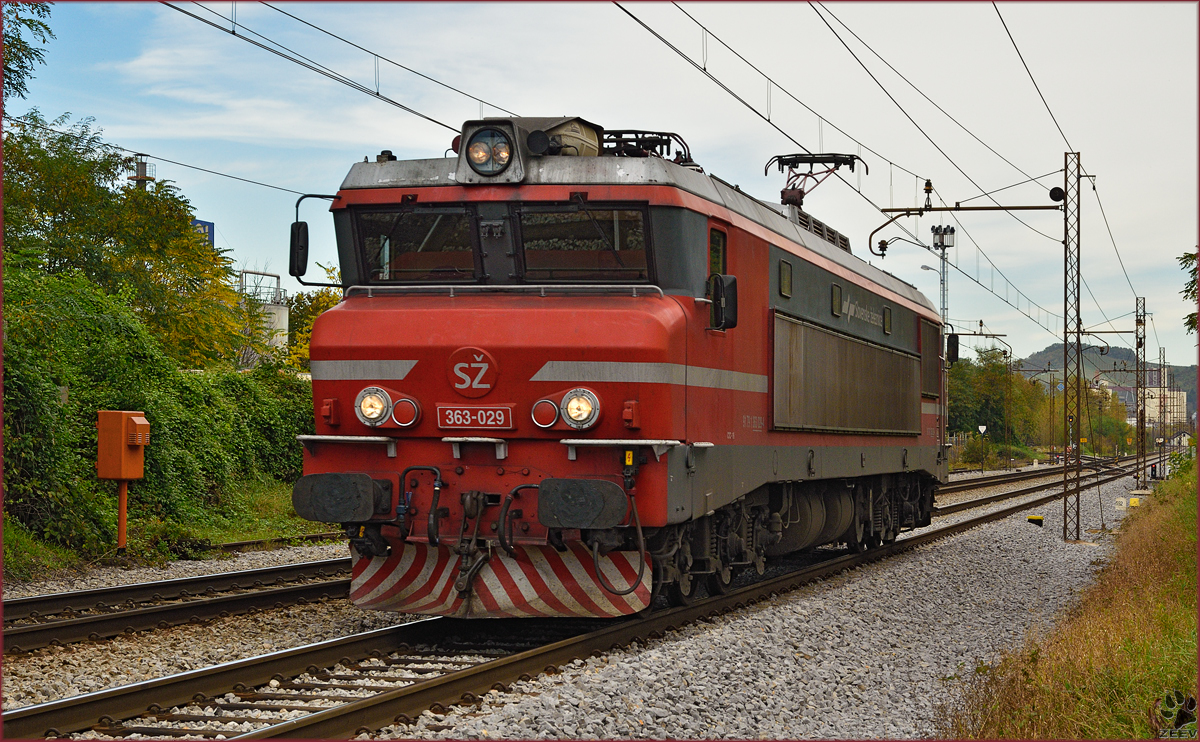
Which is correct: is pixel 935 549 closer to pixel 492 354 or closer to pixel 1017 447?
pixel 492 354

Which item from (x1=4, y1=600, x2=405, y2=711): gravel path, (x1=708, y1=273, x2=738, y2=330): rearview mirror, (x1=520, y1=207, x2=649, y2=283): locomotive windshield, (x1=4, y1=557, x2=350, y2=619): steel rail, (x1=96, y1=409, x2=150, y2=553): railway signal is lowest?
(x1=4, y1=600, x2=405, y2=711): gravel path

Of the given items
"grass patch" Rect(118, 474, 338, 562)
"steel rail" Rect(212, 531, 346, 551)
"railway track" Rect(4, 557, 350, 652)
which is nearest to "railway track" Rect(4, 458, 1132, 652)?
"railway track" Rect(4, 557, 350, 652)

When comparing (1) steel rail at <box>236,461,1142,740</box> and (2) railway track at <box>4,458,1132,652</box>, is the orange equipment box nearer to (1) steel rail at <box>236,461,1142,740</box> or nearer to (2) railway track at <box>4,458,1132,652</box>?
(2) railway track at <box>4,458,1132,652</box>

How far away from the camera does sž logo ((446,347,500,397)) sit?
924 cm

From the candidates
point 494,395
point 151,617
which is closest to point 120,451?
point 151,617

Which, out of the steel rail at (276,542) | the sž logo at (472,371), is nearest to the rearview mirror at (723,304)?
the sž logo at (472,371)

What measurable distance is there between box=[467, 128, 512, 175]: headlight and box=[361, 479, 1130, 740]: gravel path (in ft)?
13.1

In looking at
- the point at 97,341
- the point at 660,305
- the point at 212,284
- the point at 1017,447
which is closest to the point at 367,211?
the point at 660,305

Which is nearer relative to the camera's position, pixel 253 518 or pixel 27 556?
pixel 27 556

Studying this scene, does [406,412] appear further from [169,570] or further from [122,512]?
[122,512]

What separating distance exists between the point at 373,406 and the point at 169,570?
21.5 ft

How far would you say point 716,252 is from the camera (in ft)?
34.0

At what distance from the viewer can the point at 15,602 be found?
35.3 ft

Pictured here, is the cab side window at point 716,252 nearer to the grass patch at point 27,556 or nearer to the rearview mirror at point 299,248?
the rearview mirror at point 299,248
